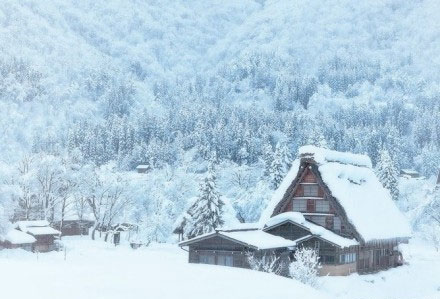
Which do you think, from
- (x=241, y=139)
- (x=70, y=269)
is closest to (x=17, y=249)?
(x=70, y=269)

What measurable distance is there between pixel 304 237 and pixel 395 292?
23.8 ft

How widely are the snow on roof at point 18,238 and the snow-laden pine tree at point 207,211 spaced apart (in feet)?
53.4

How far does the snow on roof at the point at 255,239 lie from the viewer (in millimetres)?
39509

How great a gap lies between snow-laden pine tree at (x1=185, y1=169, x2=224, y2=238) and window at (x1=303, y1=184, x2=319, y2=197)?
45.2ft

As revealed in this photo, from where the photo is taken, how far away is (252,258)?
122 ft

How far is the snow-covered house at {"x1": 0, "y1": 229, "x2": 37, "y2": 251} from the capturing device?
2345 inches

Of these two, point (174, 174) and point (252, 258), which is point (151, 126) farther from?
point (252, 258)

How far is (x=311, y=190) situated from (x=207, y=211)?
1471 centimetres

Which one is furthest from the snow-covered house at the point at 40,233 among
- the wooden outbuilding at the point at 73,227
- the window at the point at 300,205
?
the window at the point at 300,205

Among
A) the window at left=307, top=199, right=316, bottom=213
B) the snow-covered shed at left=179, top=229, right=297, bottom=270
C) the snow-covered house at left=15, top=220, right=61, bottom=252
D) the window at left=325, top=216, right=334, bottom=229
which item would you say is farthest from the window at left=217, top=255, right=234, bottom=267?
the snow-covered house at left=15, top=220, right=61, bottom=252

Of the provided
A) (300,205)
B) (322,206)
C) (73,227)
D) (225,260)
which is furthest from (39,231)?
(322,206)

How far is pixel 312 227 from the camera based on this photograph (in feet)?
143

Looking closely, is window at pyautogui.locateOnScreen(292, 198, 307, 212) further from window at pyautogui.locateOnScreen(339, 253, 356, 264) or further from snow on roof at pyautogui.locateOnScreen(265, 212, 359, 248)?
window at pyautogui.locateOnScreen(339, 253, 356, 264)

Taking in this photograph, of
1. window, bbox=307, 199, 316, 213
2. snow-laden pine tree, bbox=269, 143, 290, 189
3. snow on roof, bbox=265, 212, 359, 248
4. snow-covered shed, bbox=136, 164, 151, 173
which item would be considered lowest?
snow on roof, bbox=265, 212, 359, 248
